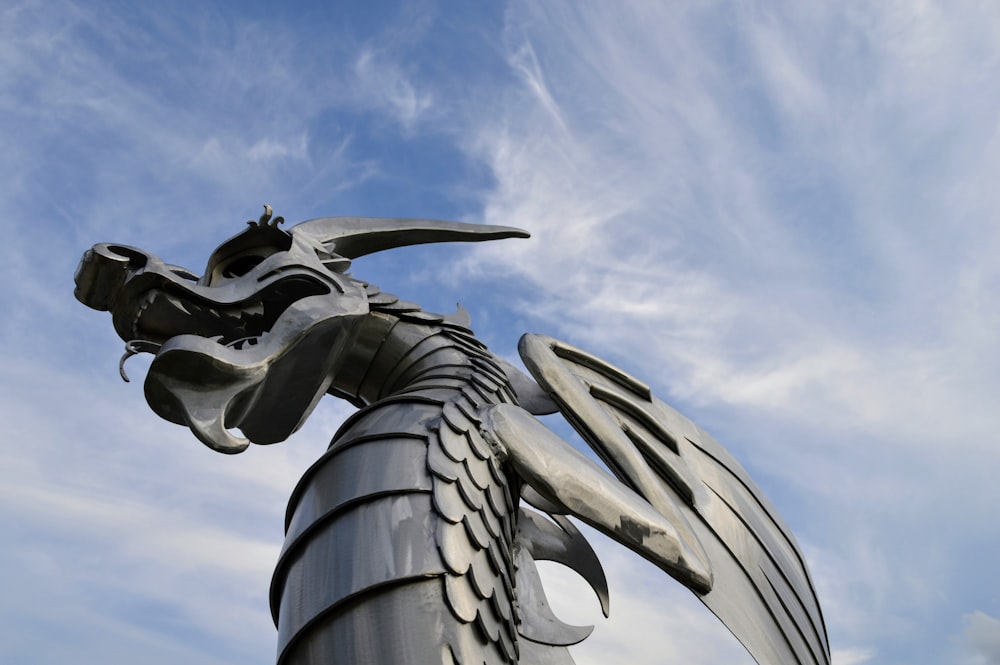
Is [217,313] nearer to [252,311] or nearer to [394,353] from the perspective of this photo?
[252,311]

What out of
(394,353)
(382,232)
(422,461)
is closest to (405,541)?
(422,461)

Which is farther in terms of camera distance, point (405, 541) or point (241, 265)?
point (241, 265)

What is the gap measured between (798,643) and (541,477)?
1.03 metres

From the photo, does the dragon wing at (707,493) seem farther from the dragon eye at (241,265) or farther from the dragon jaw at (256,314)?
the dragon eye at (241,265)

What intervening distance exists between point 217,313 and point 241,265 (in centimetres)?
35

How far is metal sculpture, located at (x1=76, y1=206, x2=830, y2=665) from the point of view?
2.42 m

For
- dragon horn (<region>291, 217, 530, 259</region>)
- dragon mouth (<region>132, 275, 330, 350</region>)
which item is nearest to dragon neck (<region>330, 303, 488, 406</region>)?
dragon mouth (<region>132, 275, 330, 350</region>)

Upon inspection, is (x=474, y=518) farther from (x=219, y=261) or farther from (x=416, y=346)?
(x=219, y=261)

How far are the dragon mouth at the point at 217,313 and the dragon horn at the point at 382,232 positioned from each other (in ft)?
1.18

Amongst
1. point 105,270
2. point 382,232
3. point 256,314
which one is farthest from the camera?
point 382,232

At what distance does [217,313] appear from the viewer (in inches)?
125

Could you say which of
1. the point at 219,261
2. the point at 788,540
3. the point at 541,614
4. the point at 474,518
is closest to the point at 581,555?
the point at 541,614

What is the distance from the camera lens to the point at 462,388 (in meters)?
3.11

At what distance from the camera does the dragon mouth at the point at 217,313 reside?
3.15 m
